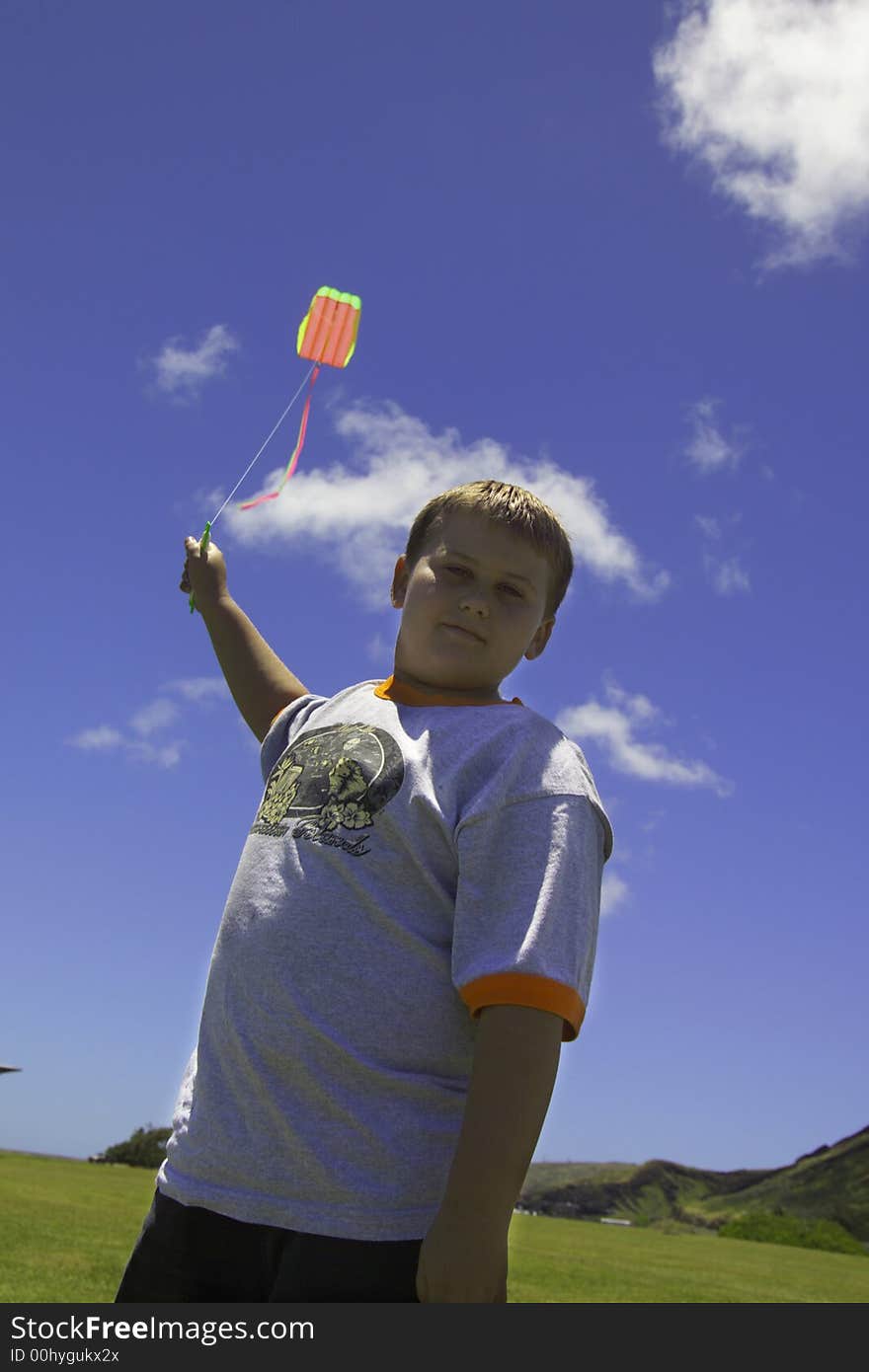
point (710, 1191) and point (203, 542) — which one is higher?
point (203, 542)

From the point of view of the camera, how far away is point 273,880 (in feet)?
6.54

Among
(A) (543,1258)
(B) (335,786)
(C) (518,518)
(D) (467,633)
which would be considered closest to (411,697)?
(D) (467,633)

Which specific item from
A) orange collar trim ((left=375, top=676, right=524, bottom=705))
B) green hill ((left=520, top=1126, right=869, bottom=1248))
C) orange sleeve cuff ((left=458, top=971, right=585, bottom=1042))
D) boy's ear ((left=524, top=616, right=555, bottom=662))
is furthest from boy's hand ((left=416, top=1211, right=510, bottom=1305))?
green hill ((left=520, top=1126, right=869, bottom=1248))

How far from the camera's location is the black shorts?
1664mm

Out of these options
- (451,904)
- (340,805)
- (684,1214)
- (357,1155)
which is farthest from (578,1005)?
(684,1214)

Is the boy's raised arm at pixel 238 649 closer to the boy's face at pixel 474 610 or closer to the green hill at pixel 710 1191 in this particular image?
the boy's face at pixel 474 610

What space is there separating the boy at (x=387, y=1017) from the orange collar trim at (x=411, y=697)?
1 cm

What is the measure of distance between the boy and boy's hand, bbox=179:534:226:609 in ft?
2.89

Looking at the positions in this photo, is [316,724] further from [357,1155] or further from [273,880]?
[357,1155]

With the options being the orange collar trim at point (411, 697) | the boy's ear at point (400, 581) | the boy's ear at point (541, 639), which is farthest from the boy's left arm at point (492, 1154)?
the boy's ear at point (400, 581)

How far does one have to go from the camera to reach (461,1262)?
156 cm

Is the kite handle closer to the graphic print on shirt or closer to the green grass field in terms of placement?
the graphic print on shirt

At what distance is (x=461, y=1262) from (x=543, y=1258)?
8.58 meters

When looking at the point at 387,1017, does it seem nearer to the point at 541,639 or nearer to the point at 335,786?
the point at 335,786
